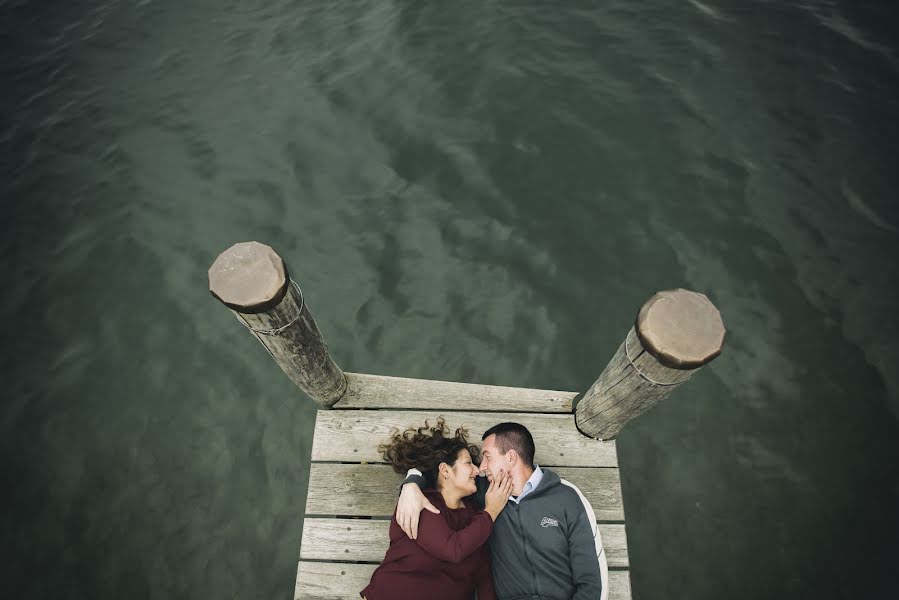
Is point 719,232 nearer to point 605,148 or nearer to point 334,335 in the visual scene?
point 605,148

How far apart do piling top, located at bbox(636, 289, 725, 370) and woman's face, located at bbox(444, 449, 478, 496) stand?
158 centimetres

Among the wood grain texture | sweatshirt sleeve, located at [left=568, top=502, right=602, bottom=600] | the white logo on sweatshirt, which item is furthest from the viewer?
the white logo on sweatshirt

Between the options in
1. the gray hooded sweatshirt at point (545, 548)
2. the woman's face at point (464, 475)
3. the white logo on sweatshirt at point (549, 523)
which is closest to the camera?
the gray hooded sweatshirt at point (545, 548)

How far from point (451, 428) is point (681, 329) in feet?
7.11

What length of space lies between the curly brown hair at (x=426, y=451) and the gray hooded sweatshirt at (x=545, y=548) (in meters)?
0.14

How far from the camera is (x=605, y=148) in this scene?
21.3 ft

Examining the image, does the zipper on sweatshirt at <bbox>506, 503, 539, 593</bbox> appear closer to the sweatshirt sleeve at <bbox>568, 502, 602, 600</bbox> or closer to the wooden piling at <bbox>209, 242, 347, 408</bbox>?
the sweatshirt sleeve at <bbox>568, 502, 602, 600</bbox>

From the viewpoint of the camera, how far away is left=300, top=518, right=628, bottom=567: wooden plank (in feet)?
10.6

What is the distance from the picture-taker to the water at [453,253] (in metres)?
4.21

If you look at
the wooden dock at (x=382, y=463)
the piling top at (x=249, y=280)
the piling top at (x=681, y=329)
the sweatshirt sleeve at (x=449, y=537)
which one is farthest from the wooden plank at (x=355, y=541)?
the piling top at (x=249, y=280)

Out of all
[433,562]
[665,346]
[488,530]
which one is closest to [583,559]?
[488,530]

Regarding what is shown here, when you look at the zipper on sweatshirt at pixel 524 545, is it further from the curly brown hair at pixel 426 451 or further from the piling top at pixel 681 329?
the piling top at pixel 681 329

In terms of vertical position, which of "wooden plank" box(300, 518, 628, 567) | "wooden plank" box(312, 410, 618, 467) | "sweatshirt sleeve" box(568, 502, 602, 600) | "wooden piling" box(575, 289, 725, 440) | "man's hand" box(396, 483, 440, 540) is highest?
"wooden piling" box(575, 289, 725, 440)

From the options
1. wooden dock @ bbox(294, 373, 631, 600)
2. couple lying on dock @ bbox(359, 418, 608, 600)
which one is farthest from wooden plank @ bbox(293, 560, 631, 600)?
couple lying on dock @ bbox(359, 418, 608, 600)
